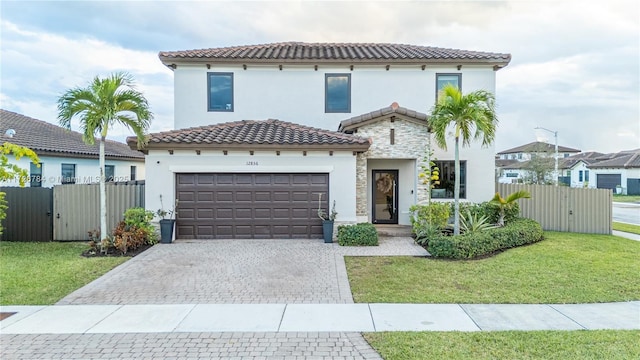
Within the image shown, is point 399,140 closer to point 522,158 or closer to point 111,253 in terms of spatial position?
point 111,253

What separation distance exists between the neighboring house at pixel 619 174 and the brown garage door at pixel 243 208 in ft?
159

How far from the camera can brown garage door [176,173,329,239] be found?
44.3 ft

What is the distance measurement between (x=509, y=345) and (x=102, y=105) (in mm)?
11701

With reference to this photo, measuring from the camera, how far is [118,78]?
11273 mm

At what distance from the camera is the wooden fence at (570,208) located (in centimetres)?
1574

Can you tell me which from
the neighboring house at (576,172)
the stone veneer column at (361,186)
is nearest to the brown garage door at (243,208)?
the stone veneer column at (361,186)

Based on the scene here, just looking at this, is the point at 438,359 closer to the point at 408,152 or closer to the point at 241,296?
the point at 241,296

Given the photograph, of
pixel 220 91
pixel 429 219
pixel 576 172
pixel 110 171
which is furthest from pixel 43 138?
pixel 576 172

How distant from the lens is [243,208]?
13555 mm

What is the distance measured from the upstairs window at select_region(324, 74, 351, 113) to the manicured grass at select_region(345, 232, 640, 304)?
25.9 feet

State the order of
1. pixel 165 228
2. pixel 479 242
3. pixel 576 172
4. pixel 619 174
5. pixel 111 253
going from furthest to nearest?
1. pixel 576 172
2. pixel 619 174
3. pixel 165 228
4. pixel 111 253
5. pixel 479 242

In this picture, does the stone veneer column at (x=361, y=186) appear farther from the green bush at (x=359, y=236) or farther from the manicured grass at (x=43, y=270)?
the manicured grass at (x=43, y=270)

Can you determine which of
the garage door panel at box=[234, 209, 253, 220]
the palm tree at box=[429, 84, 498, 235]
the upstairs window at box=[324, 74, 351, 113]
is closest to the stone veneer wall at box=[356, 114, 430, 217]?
the palm tree at box=[429, 84, 498, 235]

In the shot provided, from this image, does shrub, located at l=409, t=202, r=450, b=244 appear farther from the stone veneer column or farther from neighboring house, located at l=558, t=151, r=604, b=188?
neighboring house, located at l=558, t=151, r=604, b=188
